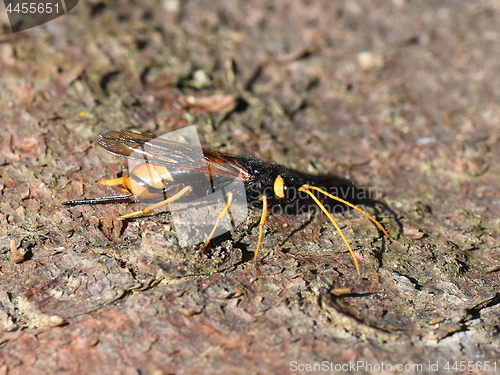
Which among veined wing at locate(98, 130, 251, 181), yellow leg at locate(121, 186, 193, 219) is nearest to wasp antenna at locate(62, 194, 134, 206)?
yellow leg at locate(121, 186, 193, 219)

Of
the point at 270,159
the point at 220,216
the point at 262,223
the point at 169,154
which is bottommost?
the point at 262,223

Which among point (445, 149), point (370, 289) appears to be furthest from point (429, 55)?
point (370, 289)

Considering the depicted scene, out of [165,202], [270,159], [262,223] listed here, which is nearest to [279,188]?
[262,223]


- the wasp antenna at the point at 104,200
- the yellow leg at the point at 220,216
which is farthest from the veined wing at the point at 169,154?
the wasp antenna at the point at 104,200

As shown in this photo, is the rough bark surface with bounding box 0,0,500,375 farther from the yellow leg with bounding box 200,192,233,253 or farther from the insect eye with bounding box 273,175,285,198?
the insect eye with bounding box 273,175,285,198

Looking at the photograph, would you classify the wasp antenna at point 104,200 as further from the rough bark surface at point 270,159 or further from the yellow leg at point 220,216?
the yellow leg at point 220,216

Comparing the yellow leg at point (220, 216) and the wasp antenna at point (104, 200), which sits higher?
the wasp antenna at point (104, 200)

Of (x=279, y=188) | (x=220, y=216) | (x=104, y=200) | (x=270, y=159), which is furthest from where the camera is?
(x=270, y=159)

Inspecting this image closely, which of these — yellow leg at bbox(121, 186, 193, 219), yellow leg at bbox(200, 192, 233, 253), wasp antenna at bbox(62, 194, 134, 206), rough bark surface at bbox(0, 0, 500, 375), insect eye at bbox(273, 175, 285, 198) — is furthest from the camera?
insect eye at bbox(273, 175, 285, 198)

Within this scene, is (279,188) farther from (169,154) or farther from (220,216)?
→ (169,154)

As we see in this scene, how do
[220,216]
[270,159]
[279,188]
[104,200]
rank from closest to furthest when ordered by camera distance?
[220,216]
[104,200]
[279,188]
[270,159]
